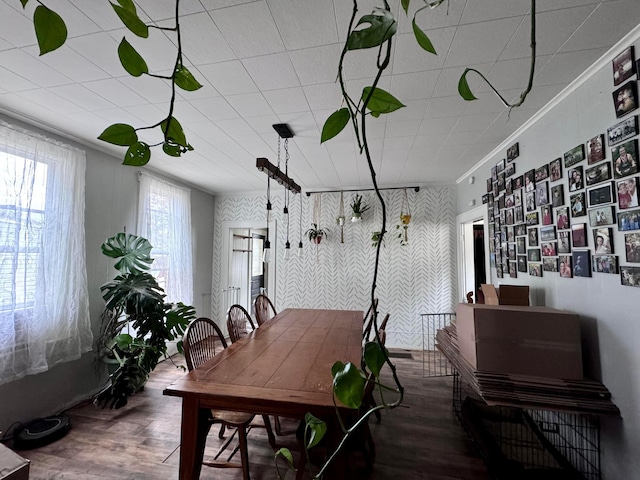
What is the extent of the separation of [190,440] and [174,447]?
3.00 feet

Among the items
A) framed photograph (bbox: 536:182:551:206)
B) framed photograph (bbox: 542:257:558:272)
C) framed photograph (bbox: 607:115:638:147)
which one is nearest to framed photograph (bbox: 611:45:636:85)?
framed photograph (bbox: 607:115:638:147)

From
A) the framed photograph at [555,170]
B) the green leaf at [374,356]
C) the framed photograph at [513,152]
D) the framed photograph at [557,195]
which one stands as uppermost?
the framed photograph at [513,152]

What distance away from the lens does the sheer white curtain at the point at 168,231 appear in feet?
11.2

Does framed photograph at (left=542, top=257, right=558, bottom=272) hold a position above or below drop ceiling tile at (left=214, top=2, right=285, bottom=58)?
below

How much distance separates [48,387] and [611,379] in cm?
404

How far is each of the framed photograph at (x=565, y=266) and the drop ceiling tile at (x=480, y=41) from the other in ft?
4.39

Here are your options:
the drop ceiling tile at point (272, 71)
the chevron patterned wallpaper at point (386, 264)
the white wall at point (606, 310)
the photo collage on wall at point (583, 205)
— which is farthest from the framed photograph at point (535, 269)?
the drop ceiling tile at point (272, 71)

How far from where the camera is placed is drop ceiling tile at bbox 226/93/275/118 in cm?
198

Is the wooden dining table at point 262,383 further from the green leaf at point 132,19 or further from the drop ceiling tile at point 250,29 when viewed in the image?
the drop ceiling tile at point 250,29

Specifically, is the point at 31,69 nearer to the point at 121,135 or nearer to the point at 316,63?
the point at 316,63

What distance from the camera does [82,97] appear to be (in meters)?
2.00

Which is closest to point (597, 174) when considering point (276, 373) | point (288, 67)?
point (288, 67)

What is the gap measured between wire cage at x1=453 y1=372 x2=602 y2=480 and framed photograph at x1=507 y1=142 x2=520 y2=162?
1.97 metres

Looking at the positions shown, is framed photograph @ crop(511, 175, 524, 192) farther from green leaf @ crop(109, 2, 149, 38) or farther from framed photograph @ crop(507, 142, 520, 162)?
green leaf @ crop(109, 2, 149, 38)
